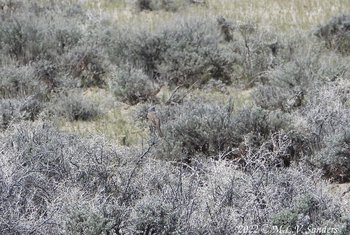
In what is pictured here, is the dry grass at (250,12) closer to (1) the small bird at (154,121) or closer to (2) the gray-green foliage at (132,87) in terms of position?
(2) the gray-green foliage at (132,87)

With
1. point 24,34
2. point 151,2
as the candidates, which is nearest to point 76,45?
point 24,34

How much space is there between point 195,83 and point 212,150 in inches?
123

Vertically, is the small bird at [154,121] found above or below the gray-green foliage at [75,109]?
above

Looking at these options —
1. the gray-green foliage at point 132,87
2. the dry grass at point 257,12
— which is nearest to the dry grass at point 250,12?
the dry grass at point 257,12

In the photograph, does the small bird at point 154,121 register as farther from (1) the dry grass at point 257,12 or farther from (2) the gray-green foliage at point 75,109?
(1) the dry grass at point 257,12

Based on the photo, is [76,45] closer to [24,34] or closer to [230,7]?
[24,34]

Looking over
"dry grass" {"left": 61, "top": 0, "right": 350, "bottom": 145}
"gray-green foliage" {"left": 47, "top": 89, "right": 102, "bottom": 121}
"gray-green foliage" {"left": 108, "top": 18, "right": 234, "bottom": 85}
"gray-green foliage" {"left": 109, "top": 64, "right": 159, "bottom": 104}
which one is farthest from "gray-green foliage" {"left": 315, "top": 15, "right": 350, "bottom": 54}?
"gray-green foliage" {"left": 47, "top": 89, "right": 102, "bottom": 121}

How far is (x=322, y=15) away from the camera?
12703 mm

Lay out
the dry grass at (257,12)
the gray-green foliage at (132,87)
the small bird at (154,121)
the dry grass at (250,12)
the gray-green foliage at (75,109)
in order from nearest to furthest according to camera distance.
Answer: the small bird at (154,121) → the gray-green foliage at (75,109) → the gray-green foliage at (132,87) → the dry grass at (250,12) → the dry grass at (257,12)

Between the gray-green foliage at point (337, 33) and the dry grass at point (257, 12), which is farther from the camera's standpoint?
the dry grass at point (257, 12)

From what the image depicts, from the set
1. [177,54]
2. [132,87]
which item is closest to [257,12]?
[177,54]

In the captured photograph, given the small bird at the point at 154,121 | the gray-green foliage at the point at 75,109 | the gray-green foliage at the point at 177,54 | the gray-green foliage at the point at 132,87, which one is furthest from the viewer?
the gray-green foliage at the point at 177,54

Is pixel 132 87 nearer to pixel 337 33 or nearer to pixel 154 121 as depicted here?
pixel 154 121

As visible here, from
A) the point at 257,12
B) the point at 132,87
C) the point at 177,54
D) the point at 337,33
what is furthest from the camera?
the point at 257,12
